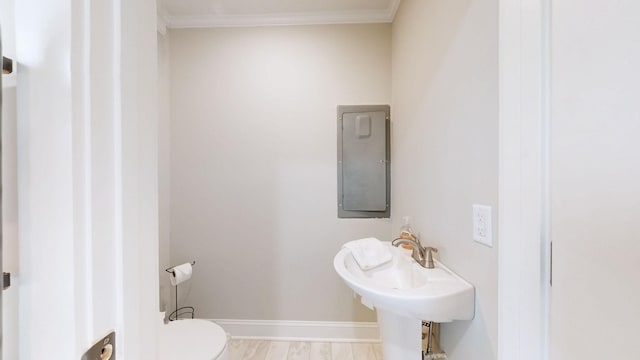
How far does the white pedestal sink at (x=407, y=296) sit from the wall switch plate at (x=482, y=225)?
0.62 ft

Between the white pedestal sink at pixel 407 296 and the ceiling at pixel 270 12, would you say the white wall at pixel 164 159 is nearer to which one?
the ceiling at pixel 270 12

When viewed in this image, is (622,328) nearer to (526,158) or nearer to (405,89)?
(526,158)

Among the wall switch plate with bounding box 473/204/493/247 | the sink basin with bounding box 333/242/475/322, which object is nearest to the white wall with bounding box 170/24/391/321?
the sink basin with bounding box 333/242/475/322

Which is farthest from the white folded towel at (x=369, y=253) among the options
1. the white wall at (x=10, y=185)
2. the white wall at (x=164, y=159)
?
the white wall at (x=164, y=159)

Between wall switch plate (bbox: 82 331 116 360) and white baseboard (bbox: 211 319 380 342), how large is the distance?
183cm

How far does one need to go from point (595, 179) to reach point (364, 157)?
5.07 feet

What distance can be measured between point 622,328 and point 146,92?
3.29 feet

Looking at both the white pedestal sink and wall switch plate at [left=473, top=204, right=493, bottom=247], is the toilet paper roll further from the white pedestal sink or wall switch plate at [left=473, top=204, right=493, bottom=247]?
wall switch plate at [left=473, top=204, right=493, bottom=247]

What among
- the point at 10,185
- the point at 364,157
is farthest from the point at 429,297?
the point at 364,157

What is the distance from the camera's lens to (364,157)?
2098mm

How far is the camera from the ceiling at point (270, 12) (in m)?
1.98

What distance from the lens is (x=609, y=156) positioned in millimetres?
554

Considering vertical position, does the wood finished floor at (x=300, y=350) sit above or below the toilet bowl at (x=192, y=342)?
below

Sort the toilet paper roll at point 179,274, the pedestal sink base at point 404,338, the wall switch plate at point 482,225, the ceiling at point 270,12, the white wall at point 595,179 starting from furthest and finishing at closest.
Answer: the ceiling at point 270,12, the toilet paper roll at point 179,274, the pedestal sink base at point 404,338, the wall switch plate at point 482,225, the white wall at point 595,179
